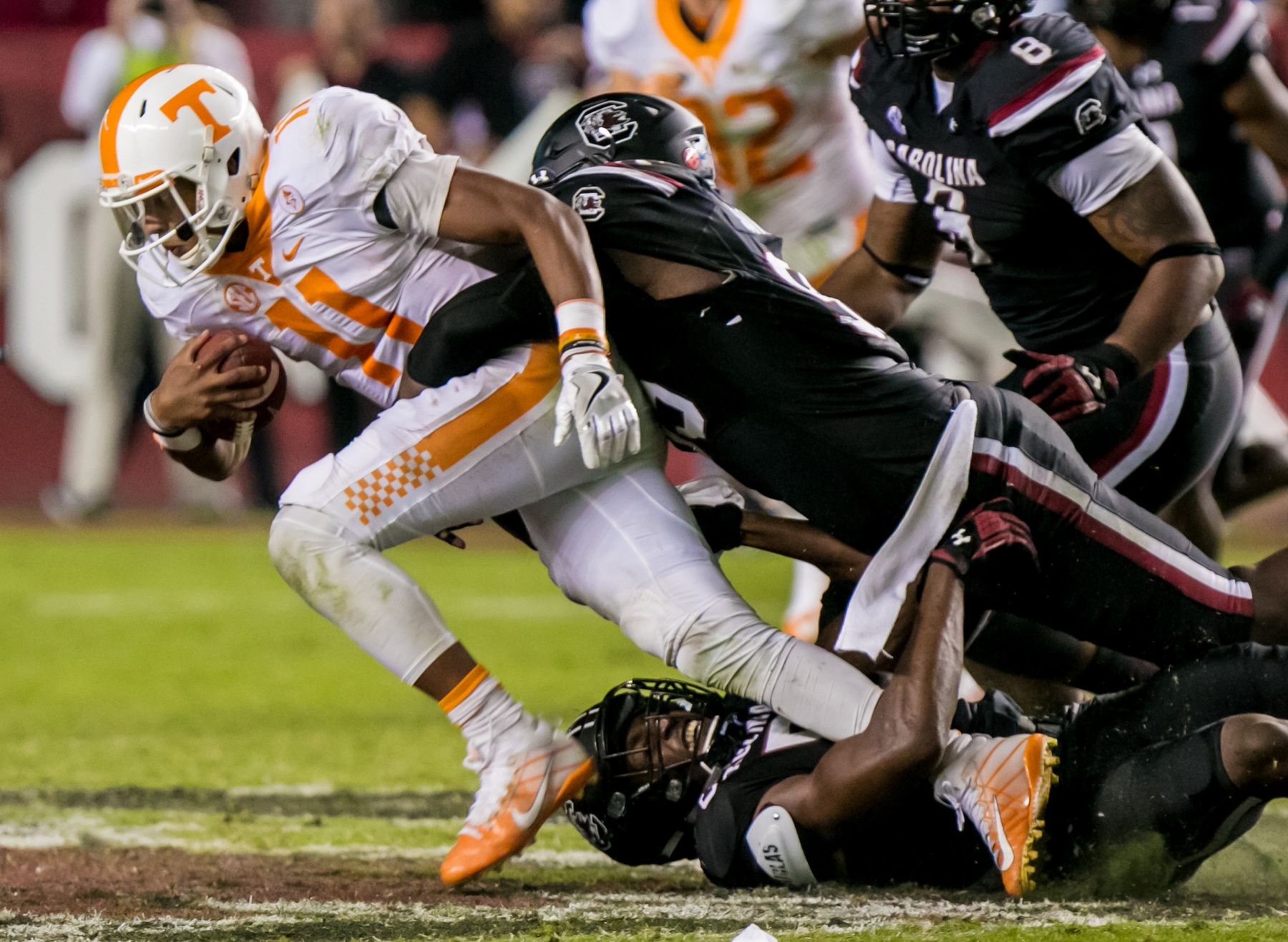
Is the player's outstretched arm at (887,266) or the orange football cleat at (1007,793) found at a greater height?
the player's outstretched arm at (887,266)

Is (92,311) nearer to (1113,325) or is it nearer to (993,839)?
(1113,325)

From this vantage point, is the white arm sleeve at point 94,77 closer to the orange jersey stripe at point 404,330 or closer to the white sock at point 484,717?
the orange jersey stripe at point 404,330

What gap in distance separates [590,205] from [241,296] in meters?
0.66

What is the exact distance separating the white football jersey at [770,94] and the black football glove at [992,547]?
2.08m

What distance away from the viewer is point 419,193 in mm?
3021

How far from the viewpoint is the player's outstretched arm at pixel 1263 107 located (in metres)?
4.36

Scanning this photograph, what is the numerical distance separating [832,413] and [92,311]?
6862 millimetres

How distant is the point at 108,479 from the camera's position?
9.45 meters

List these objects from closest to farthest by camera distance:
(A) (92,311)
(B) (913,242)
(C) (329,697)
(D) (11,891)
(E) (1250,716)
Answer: (E) (1250,716), (D) (11,891), (B) (913,242), (C) (329,697), (A) (92,311)

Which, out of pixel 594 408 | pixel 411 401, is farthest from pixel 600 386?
pixel 411 401

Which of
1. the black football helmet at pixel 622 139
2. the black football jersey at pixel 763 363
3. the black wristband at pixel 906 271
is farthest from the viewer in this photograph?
the black wristband at pixel 906 271

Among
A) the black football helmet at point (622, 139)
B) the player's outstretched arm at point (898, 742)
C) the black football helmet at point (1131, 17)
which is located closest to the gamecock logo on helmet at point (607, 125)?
the black football helmet at point (622, 139)

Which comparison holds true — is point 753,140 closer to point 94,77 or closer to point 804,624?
point 804,624

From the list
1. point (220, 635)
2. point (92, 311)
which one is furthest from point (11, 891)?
point (92, 311)
